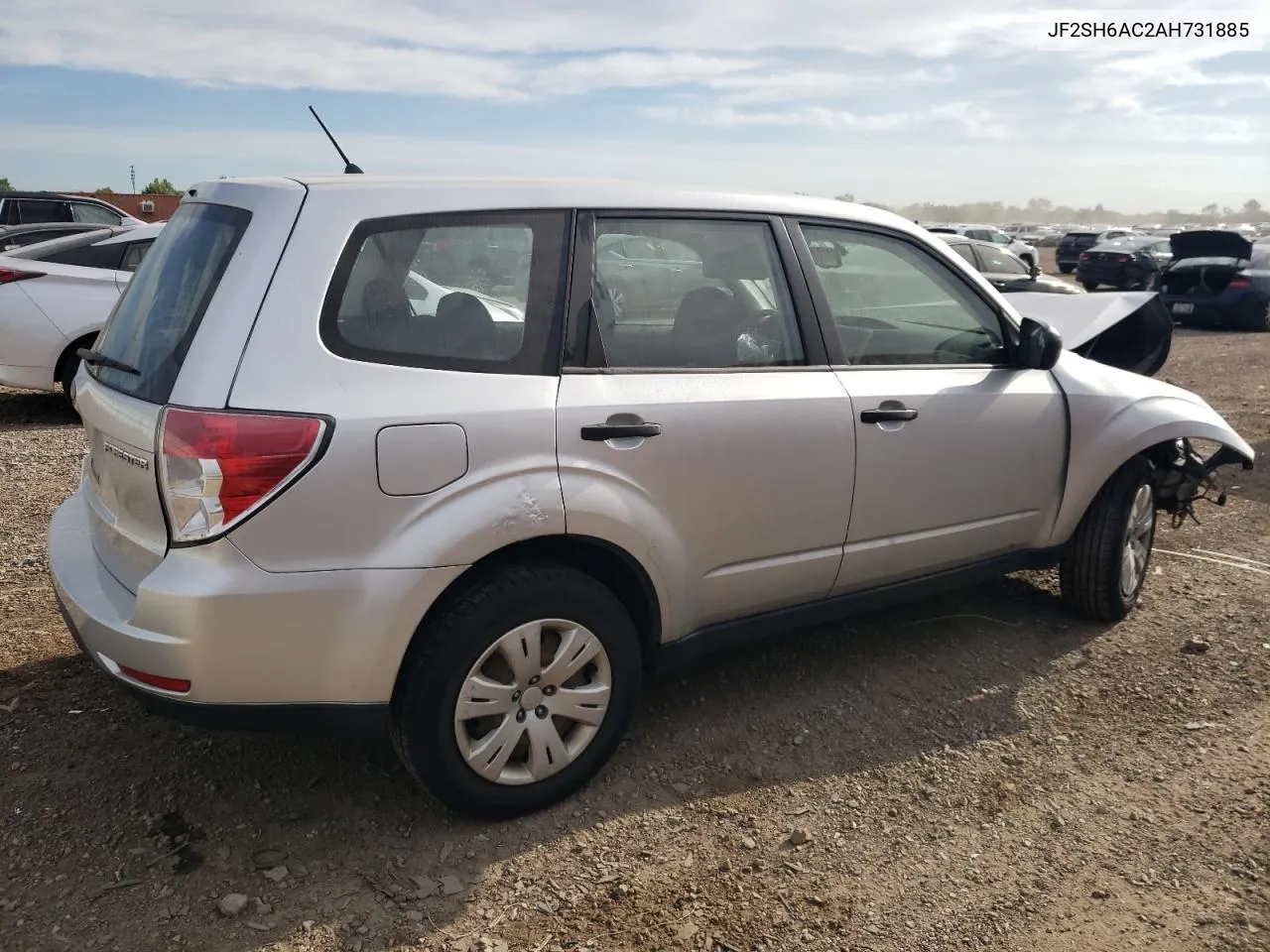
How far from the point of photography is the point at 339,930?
2574 mm

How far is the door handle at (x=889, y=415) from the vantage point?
11.4 ft

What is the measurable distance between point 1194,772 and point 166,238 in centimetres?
358

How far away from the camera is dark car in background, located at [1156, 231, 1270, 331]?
50.9ft

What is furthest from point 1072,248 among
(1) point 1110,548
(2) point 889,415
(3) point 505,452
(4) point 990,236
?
(3) point 505,452

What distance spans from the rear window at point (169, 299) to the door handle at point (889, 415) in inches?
77.8

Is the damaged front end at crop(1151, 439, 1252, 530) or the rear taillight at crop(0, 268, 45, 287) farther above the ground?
the rear taillight at crop(0, 268, 45, 287)

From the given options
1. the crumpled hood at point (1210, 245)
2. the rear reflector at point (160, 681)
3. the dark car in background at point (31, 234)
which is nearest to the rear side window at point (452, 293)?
the rear reflector at point (160, 681)

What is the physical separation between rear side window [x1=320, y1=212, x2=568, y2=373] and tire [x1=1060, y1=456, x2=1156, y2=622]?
8.41ft

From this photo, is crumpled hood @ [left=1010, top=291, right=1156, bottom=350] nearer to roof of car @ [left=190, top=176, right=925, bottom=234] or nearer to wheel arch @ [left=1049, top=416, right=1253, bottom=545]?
wheel arch @ [left=1049, top=416, right=1253, bottom=545]

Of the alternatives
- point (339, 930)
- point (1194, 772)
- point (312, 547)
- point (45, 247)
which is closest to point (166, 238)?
point (312, 547)

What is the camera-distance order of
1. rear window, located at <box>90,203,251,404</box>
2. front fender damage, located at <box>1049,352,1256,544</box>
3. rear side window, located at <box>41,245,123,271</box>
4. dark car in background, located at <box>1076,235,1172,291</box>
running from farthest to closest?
dark car in background, located at <box>1076,235,1172,291</box>, rear side window, located at <box>41,245,123,271</box>, front fender damage, located at <box>1049,352,1256,544</box>, rear window, located at <box>90,203,251,404</box>

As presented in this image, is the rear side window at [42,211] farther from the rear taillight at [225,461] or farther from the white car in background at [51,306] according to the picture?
the rear taillight at [225,461]

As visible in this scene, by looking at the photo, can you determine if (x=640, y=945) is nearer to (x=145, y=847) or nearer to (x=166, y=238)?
(x=145, y=847)

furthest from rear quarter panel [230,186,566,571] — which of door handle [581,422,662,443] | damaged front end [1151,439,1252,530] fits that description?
damaged front end [1151,439,1252,530]
